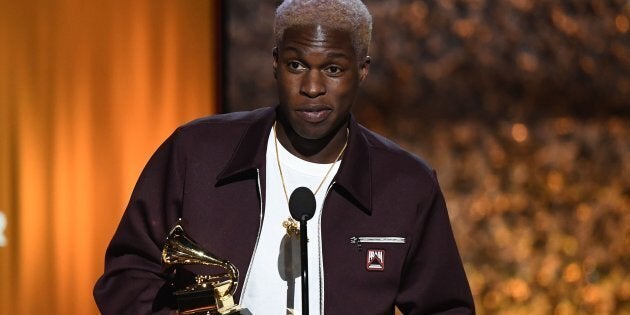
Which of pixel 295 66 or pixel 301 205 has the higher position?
pixel 295 66

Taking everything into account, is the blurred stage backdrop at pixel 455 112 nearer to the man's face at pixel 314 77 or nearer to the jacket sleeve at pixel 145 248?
the jacket sleeve at pixel 145 248

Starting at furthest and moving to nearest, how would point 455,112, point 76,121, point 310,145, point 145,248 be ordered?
1. point 455,112
2. point 76,121
3. point 310,145
4. point 145,248

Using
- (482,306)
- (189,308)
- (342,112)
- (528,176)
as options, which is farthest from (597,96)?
(189,308)

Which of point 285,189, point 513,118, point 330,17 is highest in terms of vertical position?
point 330,17

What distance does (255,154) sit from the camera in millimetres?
2262

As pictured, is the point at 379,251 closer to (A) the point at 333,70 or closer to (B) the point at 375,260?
(B) the point at 375,260

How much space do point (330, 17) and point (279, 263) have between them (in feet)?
1.87

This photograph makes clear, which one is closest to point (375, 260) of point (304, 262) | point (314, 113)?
point (314, 113)

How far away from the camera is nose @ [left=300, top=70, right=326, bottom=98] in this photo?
2.15 meters

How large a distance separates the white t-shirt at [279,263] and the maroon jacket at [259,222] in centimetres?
2

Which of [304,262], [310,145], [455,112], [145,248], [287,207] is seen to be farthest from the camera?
[455,112]

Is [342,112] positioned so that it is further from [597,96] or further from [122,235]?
[597,96]

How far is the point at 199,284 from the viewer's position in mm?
1882

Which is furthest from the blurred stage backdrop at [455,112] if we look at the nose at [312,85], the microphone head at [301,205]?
the microphone head at [301,205]
